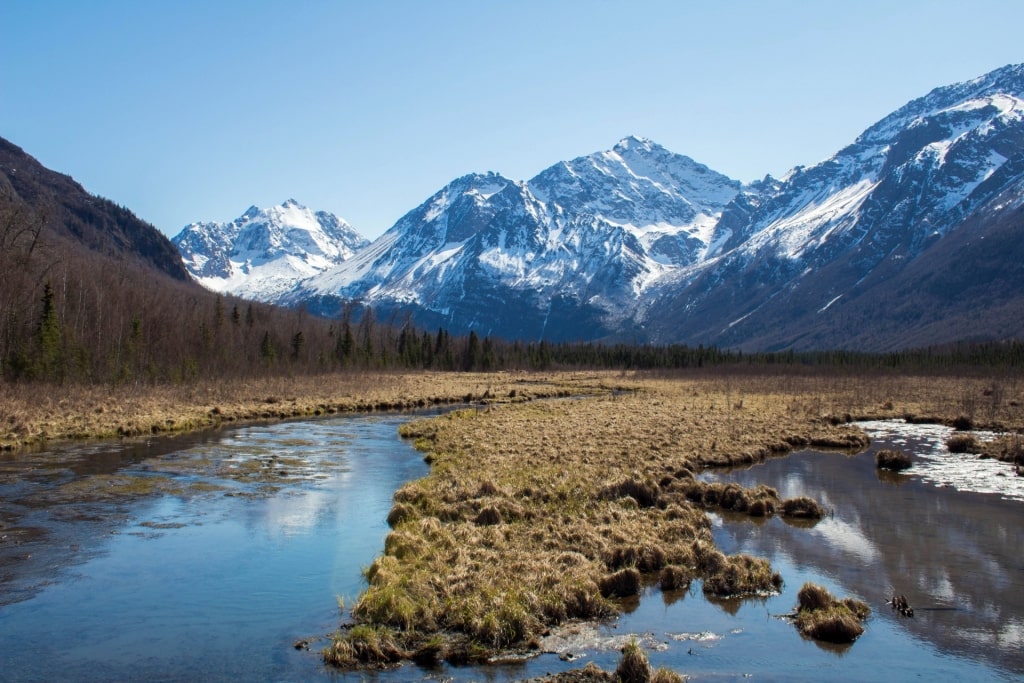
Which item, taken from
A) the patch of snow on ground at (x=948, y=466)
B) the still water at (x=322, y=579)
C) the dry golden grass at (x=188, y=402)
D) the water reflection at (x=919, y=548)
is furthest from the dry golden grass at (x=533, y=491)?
the patch of snow on ground at (x=948, y=466)

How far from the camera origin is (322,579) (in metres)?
16.0

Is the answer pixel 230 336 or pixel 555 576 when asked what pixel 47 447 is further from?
pixel 230 336

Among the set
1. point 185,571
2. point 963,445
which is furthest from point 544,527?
point 963,445

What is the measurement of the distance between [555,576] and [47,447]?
2919 cm

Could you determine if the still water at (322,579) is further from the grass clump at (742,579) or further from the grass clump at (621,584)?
the grass clump at (621,584)

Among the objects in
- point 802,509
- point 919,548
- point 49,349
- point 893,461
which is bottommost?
point 919,548

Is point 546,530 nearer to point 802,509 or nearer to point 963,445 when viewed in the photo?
point 802,509

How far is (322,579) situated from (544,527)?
5727mm

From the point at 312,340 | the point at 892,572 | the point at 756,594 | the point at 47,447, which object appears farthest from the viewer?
the point at 312,340

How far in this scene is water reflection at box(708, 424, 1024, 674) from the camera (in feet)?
45.7

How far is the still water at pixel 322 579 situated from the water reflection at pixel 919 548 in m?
0.07

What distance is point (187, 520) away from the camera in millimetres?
21328

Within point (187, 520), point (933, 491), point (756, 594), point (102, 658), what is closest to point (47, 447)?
point (187, 520)

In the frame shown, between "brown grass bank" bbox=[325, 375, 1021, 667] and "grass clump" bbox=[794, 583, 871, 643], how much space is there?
5.07ft
